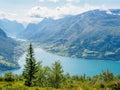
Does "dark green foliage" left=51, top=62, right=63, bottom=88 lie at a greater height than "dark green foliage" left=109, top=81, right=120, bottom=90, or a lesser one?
lesser

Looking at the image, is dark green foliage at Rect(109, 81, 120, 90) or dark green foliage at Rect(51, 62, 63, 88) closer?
dark green foliage at Rect(109, 81, 120, 90)

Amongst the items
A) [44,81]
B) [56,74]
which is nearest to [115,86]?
[56,74]

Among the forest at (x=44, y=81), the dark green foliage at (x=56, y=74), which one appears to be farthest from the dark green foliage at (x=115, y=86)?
the dark green foliage at (x=56, y=74)

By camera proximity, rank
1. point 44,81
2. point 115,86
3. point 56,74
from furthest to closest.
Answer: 1. point 44,81
2. point 56,74
3. point 115,86

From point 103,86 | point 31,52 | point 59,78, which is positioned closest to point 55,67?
point 59,78

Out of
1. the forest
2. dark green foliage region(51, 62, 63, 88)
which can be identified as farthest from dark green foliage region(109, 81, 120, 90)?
dark green foliage region(51, 62, 63, 88)

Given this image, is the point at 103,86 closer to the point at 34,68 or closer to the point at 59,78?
the point at 34,68

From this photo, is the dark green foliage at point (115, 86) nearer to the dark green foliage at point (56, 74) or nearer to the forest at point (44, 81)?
the forest at point (44, 81)

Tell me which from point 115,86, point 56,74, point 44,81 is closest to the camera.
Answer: point 115,86

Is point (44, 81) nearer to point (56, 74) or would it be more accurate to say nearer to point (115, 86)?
point (56, 74)

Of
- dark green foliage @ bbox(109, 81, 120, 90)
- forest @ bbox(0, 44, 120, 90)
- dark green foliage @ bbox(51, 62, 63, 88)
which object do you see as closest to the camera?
dark green foliage @ bbox(109, 81, 120, 90)

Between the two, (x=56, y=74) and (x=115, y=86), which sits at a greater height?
(x=115, y=86)

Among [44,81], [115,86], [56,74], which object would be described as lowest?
[44,81]

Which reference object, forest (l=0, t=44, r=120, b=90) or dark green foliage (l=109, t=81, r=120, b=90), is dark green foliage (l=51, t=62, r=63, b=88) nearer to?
forest (l=0, t=44, r=120, b=90)
